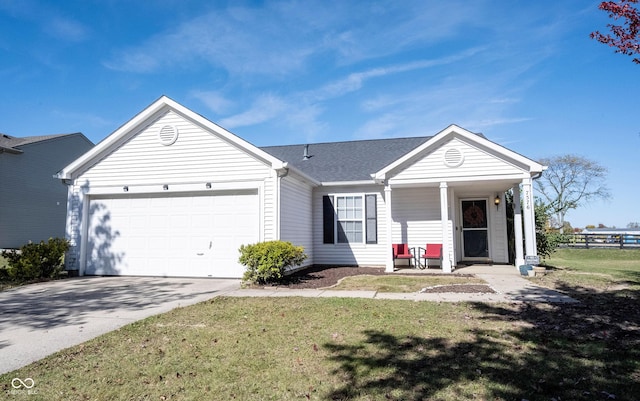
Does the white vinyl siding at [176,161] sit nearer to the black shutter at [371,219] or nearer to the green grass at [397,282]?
the green grass at [397,282]

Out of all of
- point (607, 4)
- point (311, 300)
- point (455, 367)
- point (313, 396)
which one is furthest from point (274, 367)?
point (607, 4)

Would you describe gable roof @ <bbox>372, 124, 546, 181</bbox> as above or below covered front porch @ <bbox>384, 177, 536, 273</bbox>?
above

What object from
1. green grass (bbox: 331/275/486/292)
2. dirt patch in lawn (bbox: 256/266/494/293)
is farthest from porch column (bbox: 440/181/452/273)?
green grass (bbox: 331/275/486/292)

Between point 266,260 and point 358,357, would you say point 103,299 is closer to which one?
point 266,260

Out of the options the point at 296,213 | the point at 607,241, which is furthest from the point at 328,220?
the point at 607,241

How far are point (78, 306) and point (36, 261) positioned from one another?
493cm

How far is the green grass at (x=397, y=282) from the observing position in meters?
8.41

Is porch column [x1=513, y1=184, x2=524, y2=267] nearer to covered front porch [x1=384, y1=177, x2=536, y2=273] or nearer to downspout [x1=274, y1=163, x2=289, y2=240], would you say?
covered front porch [x1=384, y1=177, x2=536, y2=273]

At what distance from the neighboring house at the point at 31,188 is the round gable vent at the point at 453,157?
74.8 ft

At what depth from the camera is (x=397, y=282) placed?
9.29m

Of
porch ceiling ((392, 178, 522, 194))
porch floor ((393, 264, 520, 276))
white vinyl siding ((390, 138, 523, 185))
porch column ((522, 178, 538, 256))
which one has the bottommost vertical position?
porch floor ((393, 264, 520, 276))

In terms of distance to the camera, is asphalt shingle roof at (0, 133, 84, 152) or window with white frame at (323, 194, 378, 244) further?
asphalt shingle roof at (0, 133, 84, 152)

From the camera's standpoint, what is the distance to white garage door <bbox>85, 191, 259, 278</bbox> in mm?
10508

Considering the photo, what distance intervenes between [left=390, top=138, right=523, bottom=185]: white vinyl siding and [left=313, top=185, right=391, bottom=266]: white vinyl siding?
71.8 inches
